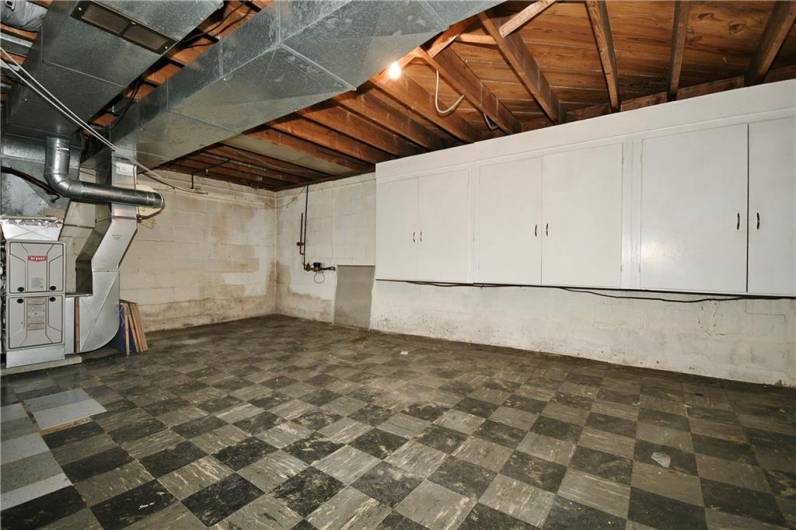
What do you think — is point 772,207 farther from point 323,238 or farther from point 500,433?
point 323,238

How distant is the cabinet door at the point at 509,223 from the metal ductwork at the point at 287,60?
2.17 meters

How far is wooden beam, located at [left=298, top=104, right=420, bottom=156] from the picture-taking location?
140 inches

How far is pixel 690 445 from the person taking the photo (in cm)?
207

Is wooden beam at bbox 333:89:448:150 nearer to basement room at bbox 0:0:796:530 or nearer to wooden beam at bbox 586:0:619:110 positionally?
basement room at bbox 0:0:796:530

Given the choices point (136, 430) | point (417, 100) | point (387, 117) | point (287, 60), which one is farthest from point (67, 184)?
point (417, 100)

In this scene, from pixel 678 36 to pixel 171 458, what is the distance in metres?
4.22

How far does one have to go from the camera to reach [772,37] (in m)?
2.26

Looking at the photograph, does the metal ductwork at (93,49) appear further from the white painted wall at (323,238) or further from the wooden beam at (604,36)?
the white painted wall at (323,238)

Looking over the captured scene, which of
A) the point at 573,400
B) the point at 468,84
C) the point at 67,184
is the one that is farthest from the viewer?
the point at 67,184

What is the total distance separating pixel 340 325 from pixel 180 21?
4.82 m

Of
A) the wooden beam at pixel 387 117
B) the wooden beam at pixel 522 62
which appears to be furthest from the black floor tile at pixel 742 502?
the wooden beam at pixel 387 117

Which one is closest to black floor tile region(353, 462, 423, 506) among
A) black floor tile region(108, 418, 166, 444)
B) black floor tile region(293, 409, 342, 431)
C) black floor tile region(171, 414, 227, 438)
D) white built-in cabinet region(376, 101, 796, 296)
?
black floor tile region(293, 409, 342, 431)

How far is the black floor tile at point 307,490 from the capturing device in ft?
5.10

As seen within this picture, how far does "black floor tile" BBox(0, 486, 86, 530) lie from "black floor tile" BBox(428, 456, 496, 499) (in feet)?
5.63
